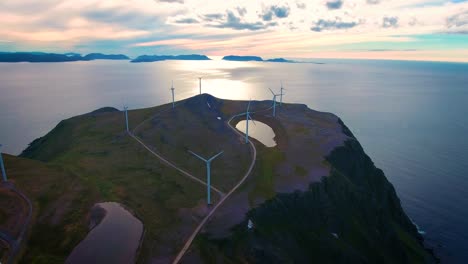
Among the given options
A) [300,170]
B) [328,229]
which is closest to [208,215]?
[328,229]

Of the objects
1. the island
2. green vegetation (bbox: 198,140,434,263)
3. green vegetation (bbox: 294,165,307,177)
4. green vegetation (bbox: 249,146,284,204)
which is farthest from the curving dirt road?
green vegetation (bbox: 294,165,307,177)

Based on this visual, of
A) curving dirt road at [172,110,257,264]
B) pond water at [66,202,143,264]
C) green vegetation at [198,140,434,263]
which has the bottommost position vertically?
green vegetation at [198,140,434,263]

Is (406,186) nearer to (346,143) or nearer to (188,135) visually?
(346,143)

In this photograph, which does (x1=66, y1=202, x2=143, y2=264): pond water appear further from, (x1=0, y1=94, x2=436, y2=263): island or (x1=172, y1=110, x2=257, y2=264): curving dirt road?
(x1=172, y1=110, x2=257, y2=264): curving dirt road

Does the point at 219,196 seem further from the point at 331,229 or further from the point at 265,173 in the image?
the point at 331,229

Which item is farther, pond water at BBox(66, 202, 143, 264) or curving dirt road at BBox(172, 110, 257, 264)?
curving dirt road at BBox(172, 110, 257, 264)
